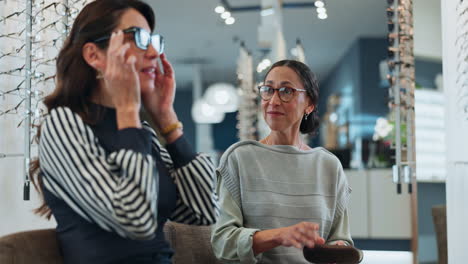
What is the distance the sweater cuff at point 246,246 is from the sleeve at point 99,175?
1.85 feet

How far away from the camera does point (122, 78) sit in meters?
1.27

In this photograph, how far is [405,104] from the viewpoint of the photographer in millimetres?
3211

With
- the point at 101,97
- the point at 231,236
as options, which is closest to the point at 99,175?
the point at 101,97

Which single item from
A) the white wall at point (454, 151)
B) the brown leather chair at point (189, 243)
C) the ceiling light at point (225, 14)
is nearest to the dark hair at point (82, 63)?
the brown leather chair at point (189, 243)

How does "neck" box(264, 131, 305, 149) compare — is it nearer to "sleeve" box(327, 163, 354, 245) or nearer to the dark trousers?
"sleeve" box(327, 163, 354, 245)

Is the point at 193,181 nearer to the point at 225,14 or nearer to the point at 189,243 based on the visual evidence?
the point at 189,243

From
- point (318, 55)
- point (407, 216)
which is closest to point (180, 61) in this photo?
point (318, 55)

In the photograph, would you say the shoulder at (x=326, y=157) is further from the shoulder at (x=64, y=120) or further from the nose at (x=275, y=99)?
the shoulder at (x=64, y=120)

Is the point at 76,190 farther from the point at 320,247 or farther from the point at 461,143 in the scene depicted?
the point at 461,143

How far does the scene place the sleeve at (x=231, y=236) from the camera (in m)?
1.75

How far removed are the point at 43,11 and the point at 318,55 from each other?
8957 millimetres

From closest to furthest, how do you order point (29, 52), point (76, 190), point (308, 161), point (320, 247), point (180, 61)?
point (76, 190) → point (320, 247) → point (308, 161) → point (29, 52) → point (180, 61)

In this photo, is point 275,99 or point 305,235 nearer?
point 305,235

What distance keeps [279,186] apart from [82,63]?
856 mm
